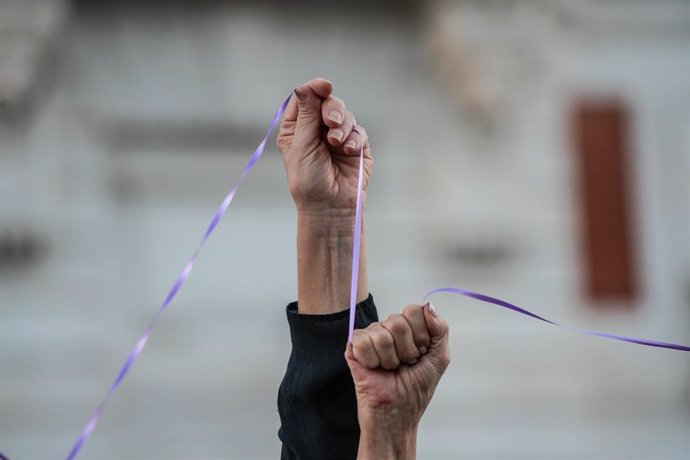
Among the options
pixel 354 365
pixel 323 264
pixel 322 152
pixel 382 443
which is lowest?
pixel 382 443

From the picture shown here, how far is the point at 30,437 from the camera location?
4246 mm

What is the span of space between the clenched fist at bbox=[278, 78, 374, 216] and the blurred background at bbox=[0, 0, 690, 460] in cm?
303

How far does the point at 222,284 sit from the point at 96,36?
1.40 m

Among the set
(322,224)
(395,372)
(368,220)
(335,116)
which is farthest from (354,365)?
(368,220)

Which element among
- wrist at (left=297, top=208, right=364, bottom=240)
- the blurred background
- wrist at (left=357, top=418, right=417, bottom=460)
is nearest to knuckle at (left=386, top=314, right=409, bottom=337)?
wrist at (left=357, top=418, right=417, bottom=460)

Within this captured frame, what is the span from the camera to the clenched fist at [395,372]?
124 centimetres

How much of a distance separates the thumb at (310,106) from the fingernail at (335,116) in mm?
44

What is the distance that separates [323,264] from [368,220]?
10.6 ft

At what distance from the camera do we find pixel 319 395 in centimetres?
141

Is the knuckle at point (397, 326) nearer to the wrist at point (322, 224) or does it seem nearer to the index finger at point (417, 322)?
the index finger at point (417, 322)

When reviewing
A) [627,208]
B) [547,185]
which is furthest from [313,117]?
[627,208]

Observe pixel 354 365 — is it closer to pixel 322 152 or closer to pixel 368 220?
pixel 322 152

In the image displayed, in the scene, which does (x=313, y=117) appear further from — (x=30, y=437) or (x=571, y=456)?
(x=571, y=456)

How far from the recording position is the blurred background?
4371mm
